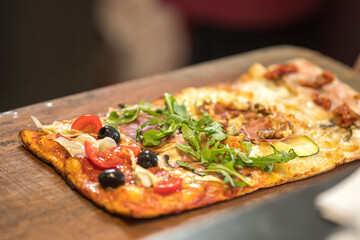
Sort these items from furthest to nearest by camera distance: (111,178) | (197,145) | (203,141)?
1. (203,141)
2. (197,145)
3. (111,178)

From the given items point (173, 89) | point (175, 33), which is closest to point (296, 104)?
point (173, 89)

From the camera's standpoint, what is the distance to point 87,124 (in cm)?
402

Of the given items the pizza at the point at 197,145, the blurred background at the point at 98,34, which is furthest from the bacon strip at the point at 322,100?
the blurred background at the point at 98,34

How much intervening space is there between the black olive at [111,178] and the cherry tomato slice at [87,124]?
725 mm

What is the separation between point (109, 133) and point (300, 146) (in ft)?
5.26

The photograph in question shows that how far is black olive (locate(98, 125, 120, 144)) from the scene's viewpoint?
3.79 meters

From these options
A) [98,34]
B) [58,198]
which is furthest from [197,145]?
[98,34]

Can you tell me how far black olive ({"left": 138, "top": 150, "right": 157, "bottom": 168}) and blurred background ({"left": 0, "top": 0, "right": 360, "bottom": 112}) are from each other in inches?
183

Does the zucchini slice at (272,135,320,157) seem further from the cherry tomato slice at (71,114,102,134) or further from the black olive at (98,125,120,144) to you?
the cherry tomato slice at (71,114,102,134)

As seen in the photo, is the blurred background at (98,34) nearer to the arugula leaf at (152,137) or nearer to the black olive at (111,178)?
the arugula leaf at (152,137)

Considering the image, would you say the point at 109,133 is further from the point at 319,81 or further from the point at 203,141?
the point at 319,81

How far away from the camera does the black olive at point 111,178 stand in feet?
10.9

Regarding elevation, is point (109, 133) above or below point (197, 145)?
above

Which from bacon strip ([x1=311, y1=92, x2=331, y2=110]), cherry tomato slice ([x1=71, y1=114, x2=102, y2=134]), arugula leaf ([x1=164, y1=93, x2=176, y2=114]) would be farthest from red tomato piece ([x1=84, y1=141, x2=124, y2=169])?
bacon strip ([x1=311, y1=92, x2=331, y2=110])
